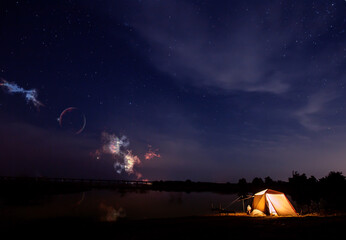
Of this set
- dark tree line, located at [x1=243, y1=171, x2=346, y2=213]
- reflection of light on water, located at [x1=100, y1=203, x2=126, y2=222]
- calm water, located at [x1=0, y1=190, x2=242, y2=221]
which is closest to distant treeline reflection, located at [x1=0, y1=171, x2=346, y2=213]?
dark tree line, located at [x1=243, y1=171, x2=346, y2=213]

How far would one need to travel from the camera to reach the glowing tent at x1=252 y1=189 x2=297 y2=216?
17.4m

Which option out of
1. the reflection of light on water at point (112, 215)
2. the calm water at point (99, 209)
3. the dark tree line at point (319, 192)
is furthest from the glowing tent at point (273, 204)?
the reflection of light on water at point (112, 215)

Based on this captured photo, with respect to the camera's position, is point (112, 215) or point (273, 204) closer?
point (273, 204)

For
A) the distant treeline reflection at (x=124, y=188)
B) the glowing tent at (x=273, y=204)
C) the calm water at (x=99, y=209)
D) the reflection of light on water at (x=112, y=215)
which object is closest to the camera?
the glowing tent at (x=273, y=204)

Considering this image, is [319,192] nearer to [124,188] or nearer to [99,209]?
[99,209]

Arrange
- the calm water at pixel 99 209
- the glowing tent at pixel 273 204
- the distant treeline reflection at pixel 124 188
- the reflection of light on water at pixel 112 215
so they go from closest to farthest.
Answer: the glowing tent at pixel 273 204
the reflection of light on water at pixel 112 215
the calm water at pixel 99 209
the distant treeline reflection at pixel 124 188

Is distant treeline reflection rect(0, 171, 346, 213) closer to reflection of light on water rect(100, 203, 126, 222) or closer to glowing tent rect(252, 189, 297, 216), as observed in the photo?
glowing tent rect(252, 189, 297, 216)

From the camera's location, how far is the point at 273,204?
1753cm

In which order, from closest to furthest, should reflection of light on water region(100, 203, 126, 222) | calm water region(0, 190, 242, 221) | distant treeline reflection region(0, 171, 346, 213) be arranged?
reflection of light on water region(100, 203, 126, 222), calm water region(0, 190, 242, 221), distant treeline reflection region(0, 171, 346, 213)

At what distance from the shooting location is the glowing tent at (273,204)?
17.4 meters

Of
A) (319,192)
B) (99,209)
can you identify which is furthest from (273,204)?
(319,192)

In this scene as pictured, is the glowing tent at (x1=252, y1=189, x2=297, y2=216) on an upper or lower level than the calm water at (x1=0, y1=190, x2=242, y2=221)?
upper

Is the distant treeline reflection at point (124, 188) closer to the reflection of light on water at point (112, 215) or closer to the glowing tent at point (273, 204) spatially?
the glowing tent at point (273, 204)

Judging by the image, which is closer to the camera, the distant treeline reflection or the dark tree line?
the dark tree line
